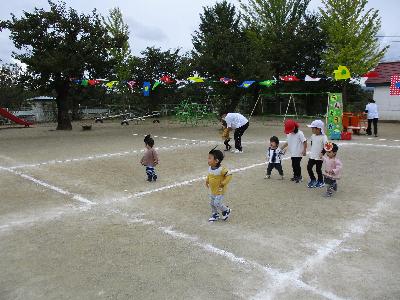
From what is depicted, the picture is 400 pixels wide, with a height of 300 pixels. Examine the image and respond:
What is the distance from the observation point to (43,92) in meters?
21.4

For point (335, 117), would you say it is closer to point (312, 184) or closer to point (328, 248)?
point (312, 184)

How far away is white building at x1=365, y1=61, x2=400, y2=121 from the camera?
25.1 meters

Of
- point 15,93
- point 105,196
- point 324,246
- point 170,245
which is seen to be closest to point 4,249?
point 170,245

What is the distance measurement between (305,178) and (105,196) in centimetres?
456

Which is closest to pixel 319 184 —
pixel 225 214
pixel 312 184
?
pixel 312 184

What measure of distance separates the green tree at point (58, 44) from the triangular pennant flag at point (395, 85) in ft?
57.0

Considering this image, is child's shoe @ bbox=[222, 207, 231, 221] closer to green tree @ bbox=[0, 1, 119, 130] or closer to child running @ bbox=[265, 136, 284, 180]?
child running @ bbox=[265, 136, 284, 180]

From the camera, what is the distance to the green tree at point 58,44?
19.3 m

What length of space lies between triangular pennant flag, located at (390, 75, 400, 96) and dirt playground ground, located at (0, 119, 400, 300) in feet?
49.5

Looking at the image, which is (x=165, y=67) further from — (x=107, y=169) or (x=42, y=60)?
(x=107, y=169)

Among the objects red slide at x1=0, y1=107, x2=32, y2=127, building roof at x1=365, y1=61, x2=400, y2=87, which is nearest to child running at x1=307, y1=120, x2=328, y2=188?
building roof at x1=365, y1=61, x2=400, y2=87

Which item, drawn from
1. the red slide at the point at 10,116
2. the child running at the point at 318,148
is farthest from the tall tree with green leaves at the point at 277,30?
the child running at the point at 318,148

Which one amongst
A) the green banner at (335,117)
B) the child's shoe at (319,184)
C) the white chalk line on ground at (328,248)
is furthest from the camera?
the green banner at (335,117)

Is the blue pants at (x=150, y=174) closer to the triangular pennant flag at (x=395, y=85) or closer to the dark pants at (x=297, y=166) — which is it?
the dark pants at (x=297, y=166)
